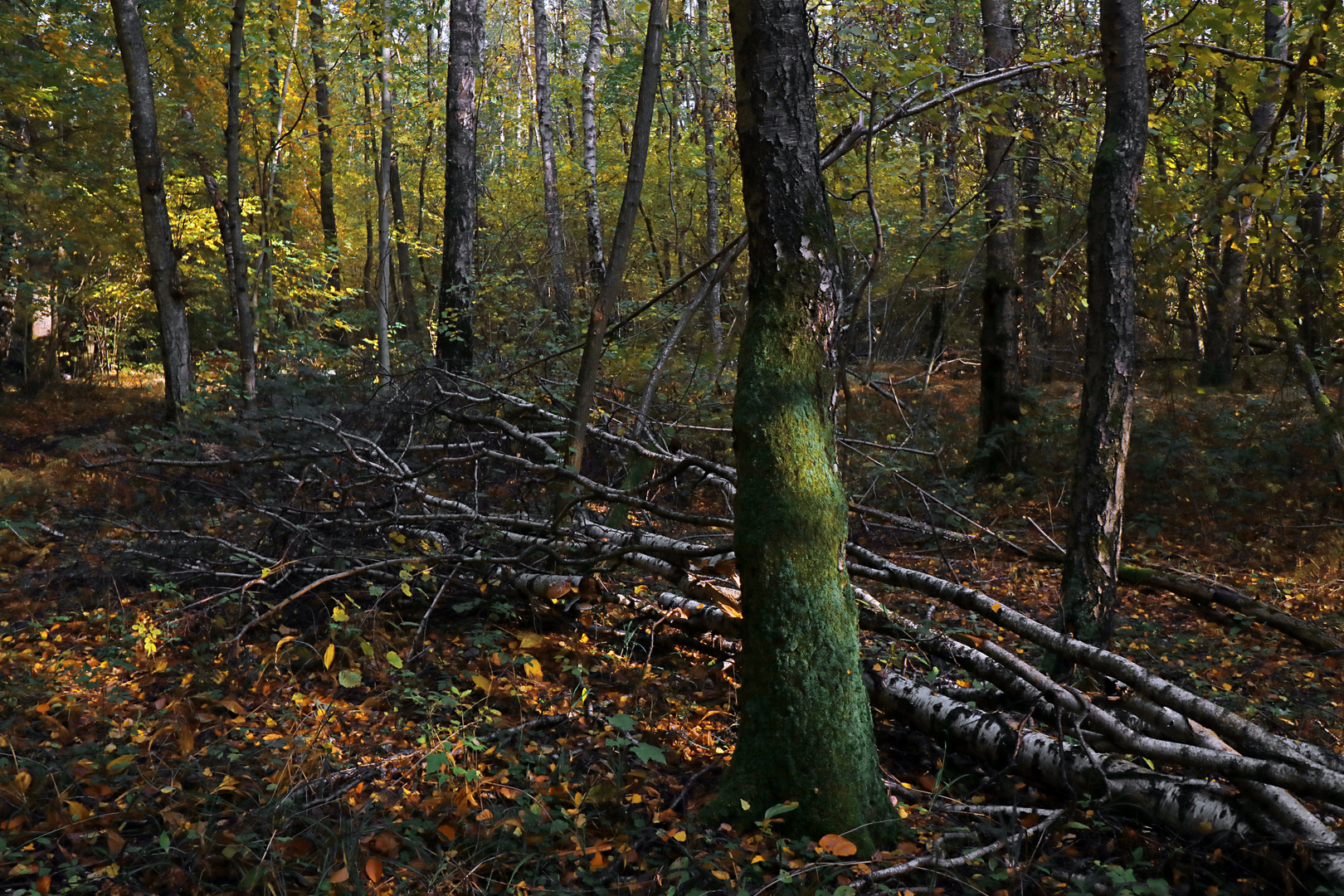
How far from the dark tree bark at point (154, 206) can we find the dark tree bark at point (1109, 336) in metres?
9.22

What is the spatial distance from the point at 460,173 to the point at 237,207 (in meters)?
2.85

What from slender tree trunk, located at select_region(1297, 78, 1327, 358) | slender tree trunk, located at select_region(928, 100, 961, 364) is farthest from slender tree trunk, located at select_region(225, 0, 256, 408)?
slender tree trunk, located at select_region(1297, 78, 1327, 358)

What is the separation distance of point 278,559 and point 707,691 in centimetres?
300

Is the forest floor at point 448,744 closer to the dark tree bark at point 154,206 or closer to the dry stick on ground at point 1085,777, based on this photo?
the dry stick on ground at point 1085,777

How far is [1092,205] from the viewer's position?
14.9ft

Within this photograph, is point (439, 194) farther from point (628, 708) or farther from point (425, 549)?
point (628, 708)

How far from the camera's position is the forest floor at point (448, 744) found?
2855 mm

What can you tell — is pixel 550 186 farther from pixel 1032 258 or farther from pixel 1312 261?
pixel 1312 261

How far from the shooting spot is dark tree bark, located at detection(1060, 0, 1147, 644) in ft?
14.6

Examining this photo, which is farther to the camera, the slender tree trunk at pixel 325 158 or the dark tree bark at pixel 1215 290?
the slender tree trunk at pixel 325 158

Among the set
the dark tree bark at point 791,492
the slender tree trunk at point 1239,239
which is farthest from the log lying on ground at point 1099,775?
the slender tree trunk at point 1239,239

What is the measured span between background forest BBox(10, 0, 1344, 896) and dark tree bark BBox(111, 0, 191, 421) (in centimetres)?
5

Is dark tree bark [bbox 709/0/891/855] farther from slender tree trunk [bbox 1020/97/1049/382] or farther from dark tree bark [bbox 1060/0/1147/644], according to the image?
slender tree trunk [bbox 1020/97/1049/382]

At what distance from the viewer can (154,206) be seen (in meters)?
9.30
